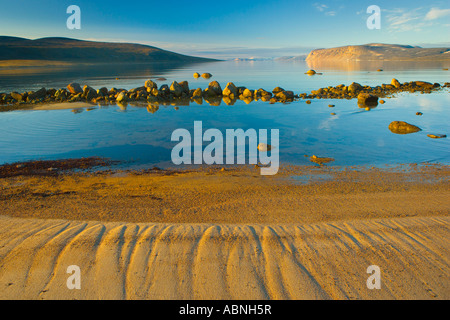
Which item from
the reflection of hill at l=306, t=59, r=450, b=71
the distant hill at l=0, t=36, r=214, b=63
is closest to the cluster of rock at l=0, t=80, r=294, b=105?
the reflection of hill at l=306, t=59, r=450, b=71

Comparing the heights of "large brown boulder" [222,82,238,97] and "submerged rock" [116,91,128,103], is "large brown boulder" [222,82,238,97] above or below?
above

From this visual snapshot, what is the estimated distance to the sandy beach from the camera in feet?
12.3

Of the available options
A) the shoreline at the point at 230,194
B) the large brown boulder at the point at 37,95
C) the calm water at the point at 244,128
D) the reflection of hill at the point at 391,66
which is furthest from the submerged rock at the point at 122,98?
the reflection of hill at the point at 391,66

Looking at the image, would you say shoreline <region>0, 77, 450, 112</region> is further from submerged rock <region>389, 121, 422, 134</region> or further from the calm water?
submerged rock <region>389, 121, 422, 134</region>

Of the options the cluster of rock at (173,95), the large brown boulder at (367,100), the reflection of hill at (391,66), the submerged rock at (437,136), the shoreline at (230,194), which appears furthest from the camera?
the reflection of hill at (391,66)

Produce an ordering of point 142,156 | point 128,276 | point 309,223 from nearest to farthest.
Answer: point 128,276
point 309,223
point 142,156

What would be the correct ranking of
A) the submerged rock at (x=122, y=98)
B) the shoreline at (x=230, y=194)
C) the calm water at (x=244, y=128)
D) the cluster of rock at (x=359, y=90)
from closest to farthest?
the shoreline at (x=230, y=194) → the calm water at (x=244, y=128) → the submerged rock at (x=122, y=98) → the cluster of rock at (x=359, y=90)

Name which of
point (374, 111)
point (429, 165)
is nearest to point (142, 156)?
point (429, 165)

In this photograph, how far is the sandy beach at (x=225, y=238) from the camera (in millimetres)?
3762

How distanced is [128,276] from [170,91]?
24894mm

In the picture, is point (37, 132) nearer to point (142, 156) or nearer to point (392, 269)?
point (142, 156)

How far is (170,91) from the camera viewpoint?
27031mm

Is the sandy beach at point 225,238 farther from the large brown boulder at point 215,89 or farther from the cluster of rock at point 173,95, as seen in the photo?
the large brown boulder at point 215,89

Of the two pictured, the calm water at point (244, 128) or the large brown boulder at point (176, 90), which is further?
the large brown boulder at point (176, 90)
